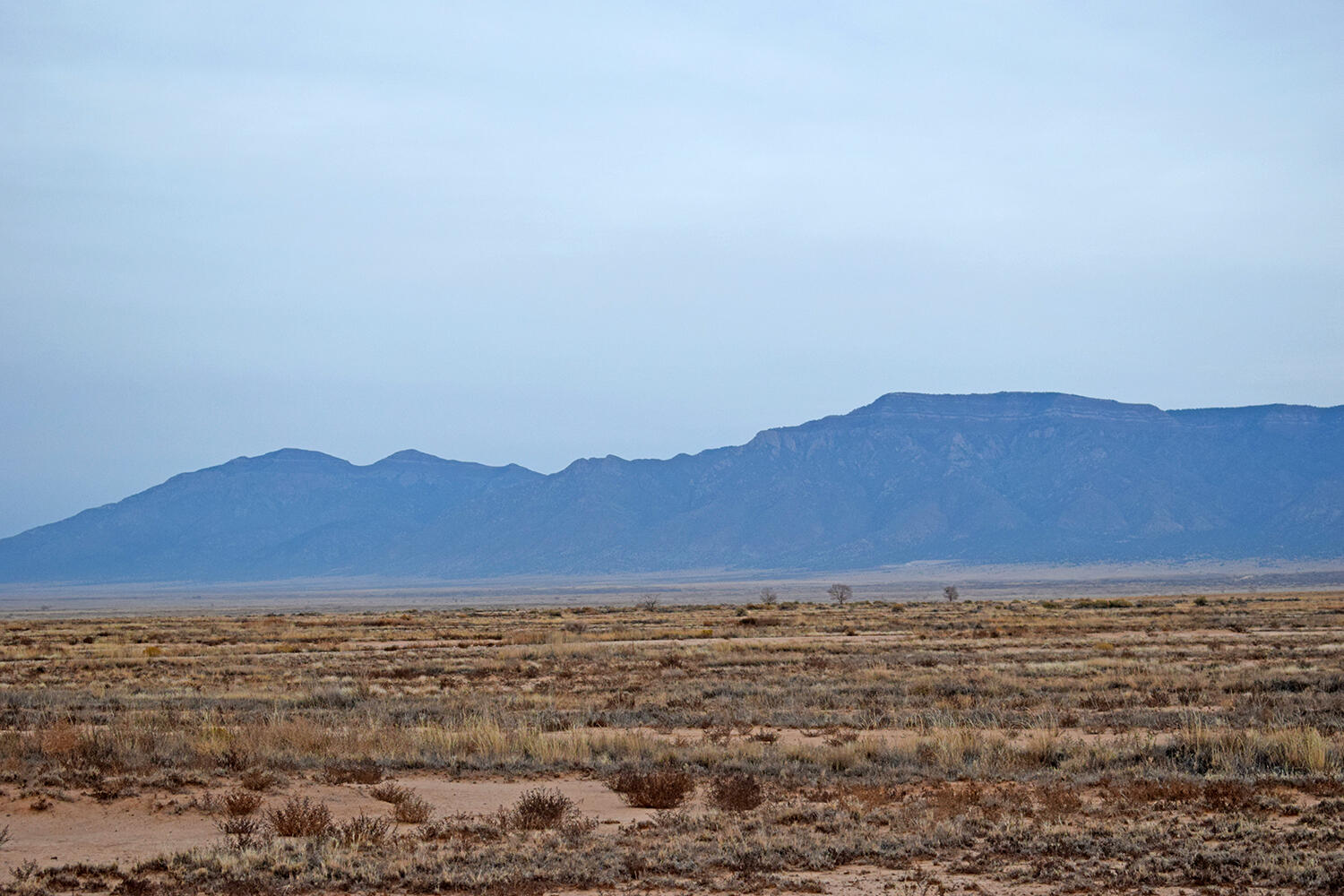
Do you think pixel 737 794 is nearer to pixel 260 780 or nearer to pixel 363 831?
pixel 363 831

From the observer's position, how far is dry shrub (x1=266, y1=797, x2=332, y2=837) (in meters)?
11.1

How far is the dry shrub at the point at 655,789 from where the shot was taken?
12.5m

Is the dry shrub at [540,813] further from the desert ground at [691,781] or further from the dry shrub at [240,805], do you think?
the dry shrub at [240,805]

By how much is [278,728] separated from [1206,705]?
1489 cm

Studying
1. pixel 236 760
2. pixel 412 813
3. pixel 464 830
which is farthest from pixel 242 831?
pixel 236 760

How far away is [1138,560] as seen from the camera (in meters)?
169

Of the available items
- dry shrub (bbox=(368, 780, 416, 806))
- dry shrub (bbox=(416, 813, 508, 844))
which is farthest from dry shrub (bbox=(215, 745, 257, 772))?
dry shrub (bbox=(416, 813, 508, 844))

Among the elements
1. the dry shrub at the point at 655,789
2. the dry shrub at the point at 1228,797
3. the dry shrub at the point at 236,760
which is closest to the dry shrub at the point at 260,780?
the dry shrub at the point at 236,760

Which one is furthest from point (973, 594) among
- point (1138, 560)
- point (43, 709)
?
point (43, 709)

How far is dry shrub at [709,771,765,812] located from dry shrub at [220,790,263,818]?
15.3 feet

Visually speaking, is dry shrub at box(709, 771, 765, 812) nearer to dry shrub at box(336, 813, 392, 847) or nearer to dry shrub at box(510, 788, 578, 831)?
dry shrub at box(510, 788, 578, 831)

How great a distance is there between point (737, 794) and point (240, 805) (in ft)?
16.6

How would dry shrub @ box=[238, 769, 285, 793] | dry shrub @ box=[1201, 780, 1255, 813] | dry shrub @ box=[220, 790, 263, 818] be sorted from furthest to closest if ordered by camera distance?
dry shrub @ box=[238, 769, 285, 793]
dry shrub @ box=[220, 790, 263, 818]
dry shrub @ box=[1201, 780, 1255, 813]

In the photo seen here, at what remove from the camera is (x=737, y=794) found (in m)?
12.5
